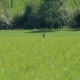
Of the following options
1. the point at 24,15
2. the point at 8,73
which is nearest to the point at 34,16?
the point at 24,15

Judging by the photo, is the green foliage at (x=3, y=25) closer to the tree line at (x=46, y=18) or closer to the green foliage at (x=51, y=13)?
the tree line at (x=46, y=18)

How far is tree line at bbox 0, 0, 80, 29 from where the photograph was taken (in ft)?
307

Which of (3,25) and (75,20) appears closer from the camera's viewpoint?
(75,20)

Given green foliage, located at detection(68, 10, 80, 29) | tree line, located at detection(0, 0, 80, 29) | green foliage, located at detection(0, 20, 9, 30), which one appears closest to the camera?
green foliage, located at detection(68, 10, 80, 29)

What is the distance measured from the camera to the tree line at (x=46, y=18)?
3682 inches

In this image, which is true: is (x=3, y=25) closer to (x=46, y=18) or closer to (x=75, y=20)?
(x=46, y=18)

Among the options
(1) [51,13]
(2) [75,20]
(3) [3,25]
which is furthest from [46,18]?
(3) [3,25]

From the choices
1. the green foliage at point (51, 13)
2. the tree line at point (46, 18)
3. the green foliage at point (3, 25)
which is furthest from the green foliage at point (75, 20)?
the green foliage at point (3, 25)

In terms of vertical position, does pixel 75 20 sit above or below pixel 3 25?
above

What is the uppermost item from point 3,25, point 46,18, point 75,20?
point 46,18

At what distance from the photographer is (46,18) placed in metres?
95.4

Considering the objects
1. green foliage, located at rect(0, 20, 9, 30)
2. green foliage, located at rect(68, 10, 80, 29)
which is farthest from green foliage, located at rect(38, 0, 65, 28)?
green foliage, located at rect(0, 20, 9, 30)

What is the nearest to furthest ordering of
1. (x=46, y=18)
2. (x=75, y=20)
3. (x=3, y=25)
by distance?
(x=75, y=20), (x=46, y=18), (x=3, y=25)

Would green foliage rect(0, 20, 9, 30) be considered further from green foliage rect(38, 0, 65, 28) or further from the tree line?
green foliage rect(38, 0, 65, 28)
